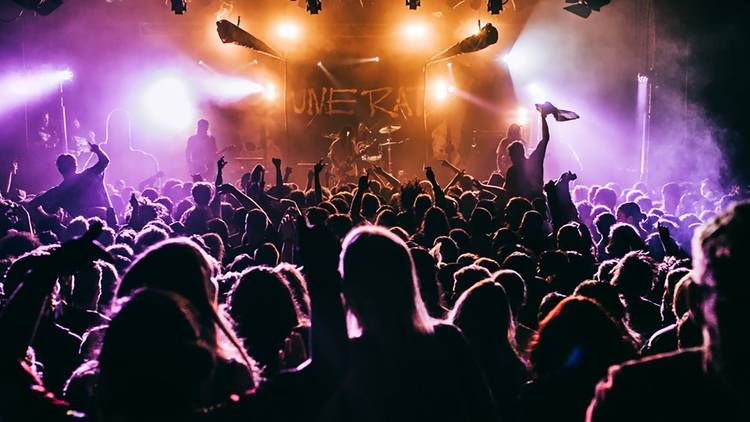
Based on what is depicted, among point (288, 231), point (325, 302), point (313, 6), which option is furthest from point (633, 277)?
point (313, 6)

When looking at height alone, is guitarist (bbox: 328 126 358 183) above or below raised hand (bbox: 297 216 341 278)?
above

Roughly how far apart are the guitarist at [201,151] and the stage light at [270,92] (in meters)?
3.62

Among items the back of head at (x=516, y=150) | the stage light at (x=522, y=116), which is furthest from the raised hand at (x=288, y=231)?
the stage light at (x=522, y=116)

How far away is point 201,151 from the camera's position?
17.1 m

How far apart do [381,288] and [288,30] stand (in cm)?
1845

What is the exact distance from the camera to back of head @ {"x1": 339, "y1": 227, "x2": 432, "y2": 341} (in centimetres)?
204

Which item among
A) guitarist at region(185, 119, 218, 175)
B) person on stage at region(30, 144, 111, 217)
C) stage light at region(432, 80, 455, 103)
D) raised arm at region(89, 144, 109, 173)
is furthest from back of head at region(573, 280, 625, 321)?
stage light at region(432, 80, 455, 103)

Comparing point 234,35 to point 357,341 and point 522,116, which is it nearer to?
point 522,116

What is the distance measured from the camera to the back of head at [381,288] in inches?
80.5

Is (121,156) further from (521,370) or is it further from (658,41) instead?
(521,370)

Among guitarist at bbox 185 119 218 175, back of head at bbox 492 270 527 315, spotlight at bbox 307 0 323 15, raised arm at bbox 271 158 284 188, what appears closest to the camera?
back of head at bbox 492 270 527 315

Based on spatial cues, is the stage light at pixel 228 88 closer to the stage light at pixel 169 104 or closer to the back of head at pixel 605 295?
the stage light at pixel 169 104

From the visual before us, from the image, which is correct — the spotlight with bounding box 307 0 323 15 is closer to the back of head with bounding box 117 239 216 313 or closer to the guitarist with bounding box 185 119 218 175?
the guitarist with bounding box 185 119 218 175

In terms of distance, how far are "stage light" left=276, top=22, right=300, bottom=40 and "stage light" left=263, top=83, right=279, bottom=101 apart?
1.68 meters
